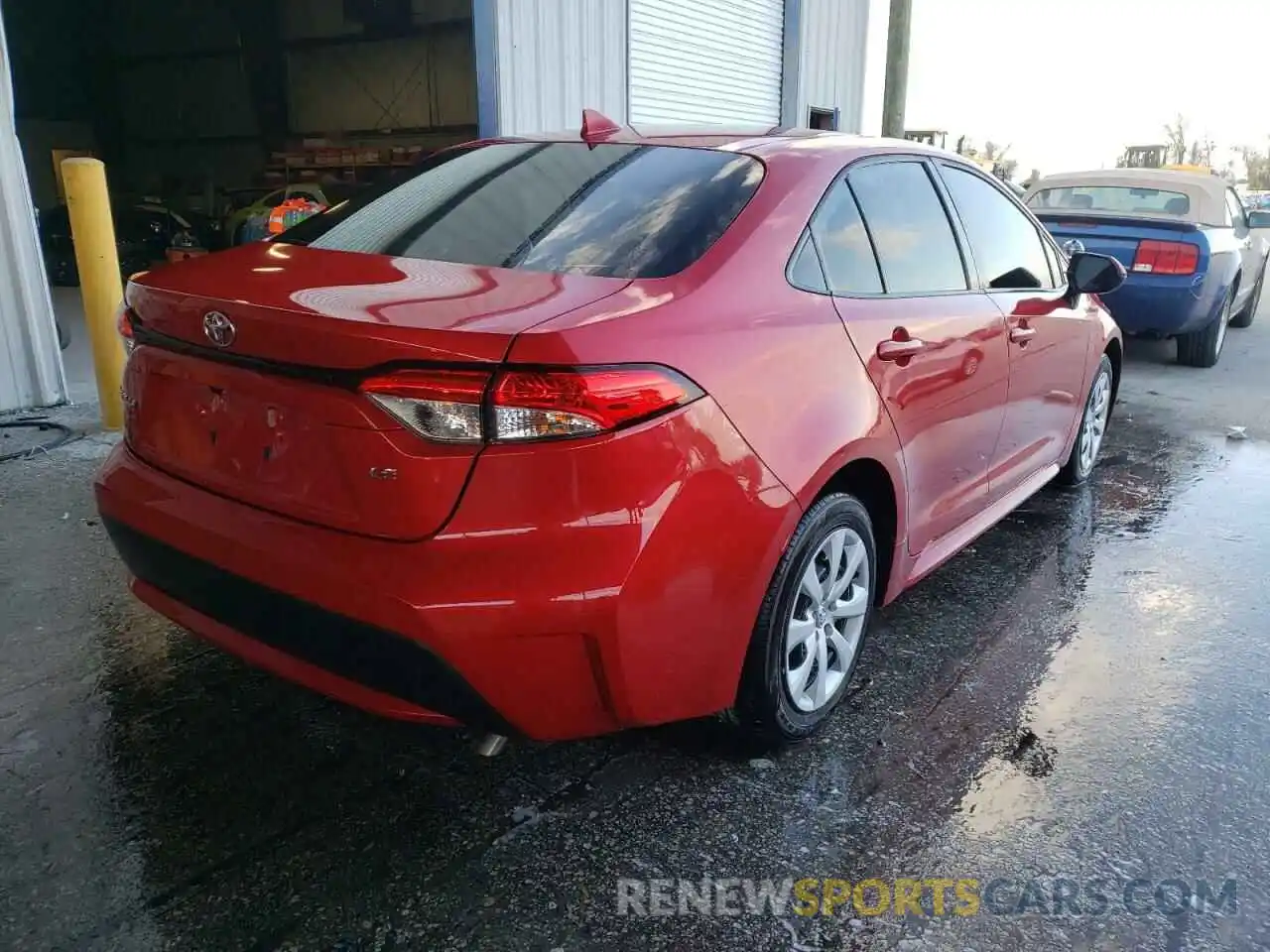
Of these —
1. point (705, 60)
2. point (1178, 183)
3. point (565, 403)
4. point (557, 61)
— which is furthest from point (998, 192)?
point (705, 60)

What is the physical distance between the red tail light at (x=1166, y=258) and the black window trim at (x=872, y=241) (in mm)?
4847

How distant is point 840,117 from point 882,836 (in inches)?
467

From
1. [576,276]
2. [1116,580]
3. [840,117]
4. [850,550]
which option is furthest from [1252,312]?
[576,276]

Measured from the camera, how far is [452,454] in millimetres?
1889

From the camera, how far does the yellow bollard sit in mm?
5207

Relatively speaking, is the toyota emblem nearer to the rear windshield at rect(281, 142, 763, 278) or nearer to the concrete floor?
the rear windshield at rect(281, 142, 763, 278)

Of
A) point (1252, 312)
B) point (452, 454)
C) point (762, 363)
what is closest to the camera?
point (452, 454)

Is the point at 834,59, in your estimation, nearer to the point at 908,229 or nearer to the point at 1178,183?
the point at 1178,183

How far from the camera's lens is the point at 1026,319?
360 cm

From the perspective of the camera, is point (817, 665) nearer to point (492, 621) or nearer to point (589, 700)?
point (589, 700)

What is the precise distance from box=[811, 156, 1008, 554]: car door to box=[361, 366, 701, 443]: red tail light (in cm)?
95

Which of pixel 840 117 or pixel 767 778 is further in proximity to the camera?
pixel 840 117

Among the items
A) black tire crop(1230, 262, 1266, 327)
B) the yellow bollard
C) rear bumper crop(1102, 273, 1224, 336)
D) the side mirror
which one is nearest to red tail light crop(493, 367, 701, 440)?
the side mirror

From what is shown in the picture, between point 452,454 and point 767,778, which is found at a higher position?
point 452,454
